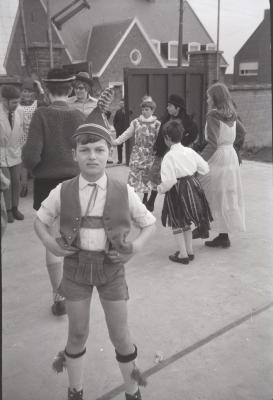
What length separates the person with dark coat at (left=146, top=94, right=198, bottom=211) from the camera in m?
5.01

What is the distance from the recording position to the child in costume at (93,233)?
1.93 meters

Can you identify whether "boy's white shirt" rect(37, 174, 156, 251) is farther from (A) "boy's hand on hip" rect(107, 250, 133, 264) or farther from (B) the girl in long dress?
(B) the girl in long dress

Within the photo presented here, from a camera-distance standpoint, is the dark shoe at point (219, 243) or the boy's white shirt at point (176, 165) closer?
the boy's white shirt at point (176, 165)

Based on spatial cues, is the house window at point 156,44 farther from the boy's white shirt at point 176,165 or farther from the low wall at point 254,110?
the boy's white shirt at point 176,165

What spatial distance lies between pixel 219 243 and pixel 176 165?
1.16 m

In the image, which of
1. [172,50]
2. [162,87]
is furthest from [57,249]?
[172,50]

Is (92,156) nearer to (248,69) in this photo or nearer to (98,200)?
(98,200)

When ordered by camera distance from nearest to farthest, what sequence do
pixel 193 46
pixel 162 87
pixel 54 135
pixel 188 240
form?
pixel 54 135, pixel 188 240, pixel 162 87, pixel 193 46

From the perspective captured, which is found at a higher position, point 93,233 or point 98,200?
point 98,200

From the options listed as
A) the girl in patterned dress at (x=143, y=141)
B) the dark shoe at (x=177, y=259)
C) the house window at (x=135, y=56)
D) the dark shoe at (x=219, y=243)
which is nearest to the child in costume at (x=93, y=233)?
the dark shoe at (x=177, y=259)

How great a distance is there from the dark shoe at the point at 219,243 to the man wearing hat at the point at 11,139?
2353 mm

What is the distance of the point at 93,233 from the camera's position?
1.96m

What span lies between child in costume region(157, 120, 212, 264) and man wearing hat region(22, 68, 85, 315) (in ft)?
3.62

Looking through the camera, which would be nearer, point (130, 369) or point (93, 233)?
point (93, 233)
